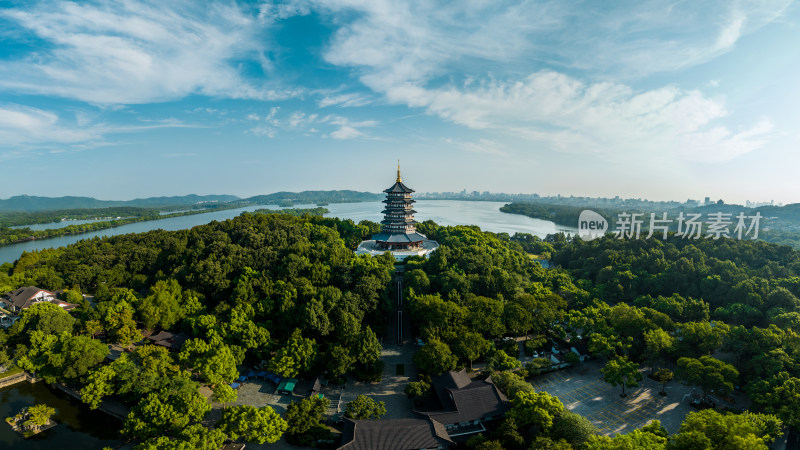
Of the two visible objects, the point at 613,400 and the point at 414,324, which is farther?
the point at 414,324

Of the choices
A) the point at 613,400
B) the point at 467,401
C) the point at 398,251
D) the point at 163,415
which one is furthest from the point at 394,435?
the point at 398,251

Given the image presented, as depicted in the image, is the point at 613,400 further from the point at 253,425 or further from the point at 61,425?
the point at 61,425

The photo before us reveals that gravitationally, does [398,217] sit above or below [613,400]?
above

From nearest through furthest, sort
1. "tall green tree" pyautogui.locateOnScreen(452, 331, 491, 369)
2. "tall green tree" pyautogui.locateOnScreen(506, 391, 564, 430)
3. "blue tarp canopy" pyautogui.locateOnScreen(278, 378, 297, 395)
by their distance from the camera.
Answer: "tall green tree" pyautogui.locateOnScreen(506, 391, 564, 430) → "blue tarp canopy" pyautogui.locateOnScreen(278, 378, 297, 395) → "tall green tree" pyautogui.locateOnScreen(452, 331, 491, 369)

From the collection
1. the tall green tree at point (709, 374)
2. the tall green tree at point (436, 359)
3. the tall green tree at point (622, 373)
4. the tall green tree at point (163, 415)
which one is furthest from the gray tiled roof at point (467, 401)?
the tall green tree at point (163, 415)

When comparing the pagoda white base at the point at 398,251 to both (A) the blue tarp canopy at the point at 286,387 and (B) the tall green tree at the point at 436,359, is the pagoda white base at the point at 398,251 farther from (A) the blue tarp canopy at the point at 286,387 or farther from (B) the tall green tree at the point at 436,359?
(A) the blue tarp canopy at the point at 286,387

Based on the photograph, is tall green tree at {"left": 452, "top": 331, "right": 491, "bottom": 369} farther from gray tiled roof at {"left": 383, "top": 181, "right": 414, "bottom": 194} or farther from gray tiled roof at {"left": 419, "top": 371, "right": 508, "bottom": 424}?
gray tiled roof at {"left": 383, "top": 181, "right": 414, "bottom": 194}

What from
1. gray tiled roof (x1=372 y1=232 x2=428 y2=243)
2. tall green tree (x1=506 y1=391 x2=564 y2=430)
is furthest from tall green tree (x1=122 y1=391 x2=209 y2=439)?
gray tiled roof (x1=372 y1=232 x2=428 y2=243)
